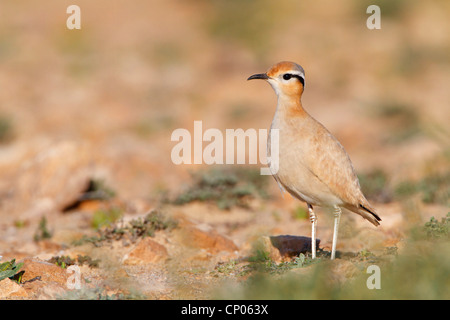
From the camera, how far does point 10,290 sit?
526 cm

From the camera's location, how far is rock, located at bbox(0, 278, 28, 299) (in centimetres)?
522

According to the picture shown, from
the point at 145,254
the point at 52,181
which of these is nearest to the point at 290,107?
the point at 145,254

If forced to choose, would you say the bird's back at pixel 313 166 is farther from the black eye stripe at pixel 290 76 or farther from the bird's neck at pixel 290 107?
the black eye stripe at pixel 290 76

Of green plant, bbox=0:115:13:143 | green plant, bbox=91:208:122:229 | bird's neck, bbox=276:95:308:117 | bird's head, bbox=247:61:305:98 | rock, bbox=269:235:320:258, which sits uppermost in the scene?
green plant, bbox=0:115:13:143

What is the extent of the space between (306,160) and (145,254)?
2079 millimetres

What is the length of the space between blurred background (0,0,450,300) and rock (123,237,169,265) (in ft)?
5.55

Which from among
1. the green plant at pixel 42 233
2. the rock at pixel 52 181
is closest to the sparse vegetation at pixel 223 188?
the rock at pixel 52 181

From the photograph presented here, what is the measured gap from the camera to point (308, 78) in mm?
18203

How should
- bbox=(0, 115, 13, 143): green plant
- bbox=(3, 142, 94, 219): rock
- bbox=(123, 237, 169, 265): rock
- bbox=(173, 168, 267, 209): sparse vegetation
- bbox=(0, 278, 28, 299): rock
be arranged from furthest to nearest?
bbox=(0, 115, 13, 143): green plant → bbox=(3, 142, 94, 219): rock → bbox=(173, 168, 267, 209): sparse vegetation → bbox=(123, 237, 169, 265): rock → bbox=(0, 278, 28, 299): rock

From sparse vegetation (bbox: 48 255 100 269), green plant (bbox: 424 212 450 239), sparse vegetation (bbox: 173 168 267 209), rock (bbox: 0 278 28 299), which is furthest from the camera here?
sparse vegetation (bbox: 173 168 267 209)

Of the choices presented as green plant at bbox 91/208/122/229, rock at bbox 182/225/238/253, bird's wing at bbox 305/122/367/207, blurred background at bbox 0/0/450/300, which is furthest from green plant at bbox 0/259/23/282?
bird's wing at bbox 305/122/367/207

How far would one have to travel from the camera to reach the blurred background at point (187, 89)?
9.63 meters

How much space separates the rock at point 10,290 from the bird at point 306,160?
7.93 feet

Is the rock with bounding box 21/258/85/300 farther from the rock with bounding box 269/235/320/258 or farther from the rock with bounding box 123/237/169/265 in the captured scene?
the rock with bounding box 269/235/320/258
